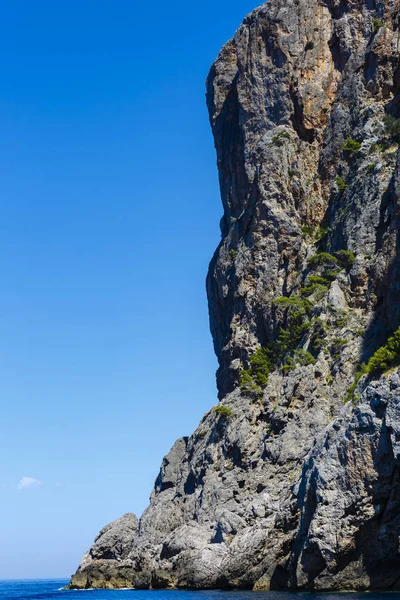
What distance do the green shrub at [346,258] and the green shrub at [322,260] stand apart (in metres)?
1.07

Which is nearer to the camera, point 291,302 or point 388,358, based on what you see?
point 388,358

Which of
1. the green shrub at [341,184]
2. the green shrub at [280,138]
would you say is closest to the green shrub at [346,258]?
the green shrub at [341,184]

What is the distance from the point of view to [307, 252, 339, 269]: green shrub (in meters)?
76.1

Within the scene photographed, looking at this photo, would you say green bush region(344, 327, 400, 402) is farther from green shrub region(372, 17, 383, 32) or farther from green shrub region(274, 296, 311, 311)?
green shrub region(372, 17, 383, 32)

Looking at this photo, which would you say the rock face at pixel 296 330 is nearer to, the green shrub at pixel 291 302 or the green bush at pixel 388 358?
the green shrub at pixel 291 302

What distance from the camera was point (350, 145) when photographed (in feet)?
Answer: 269

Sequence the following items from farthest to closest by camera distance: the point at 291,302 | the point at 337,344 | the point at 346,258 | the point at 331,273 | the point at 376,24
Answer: the point at 376,24
the point at 291,302
the point at 331,273
the point at 346,258
the point at 337,344

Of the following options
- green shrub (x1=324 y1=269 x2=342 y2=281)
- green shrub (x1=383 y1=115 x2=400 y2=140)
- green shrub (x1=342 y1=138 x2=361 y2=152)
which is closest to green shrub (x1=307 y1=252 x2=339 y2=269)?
green shrub (x1=324 y1=269 x2=342 y2=281)

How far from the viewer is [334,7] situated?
90500 millimetres

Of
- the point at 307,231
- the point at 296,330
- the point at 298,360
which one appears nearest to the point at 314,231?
the point at 307,231

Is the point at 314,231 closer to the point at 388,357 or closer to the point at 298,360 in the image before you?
the point at 298,360

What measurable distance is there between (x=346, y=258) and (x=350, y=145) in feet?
47.5

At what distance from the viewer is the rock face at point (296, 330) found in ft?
159

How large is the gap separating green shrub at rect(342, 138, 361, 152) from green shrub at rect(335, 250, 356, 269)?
12.6 m
